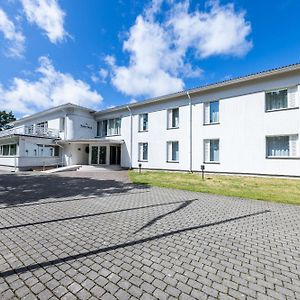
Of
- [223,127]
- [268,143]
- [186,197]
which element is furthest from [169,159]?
[186,197]

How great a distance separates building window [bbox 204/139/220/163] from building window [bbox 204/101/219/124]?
165 centimetres

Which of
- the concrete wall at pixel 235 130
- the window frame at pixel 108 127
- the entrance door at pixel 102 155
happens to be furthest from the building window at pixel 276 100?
the entrance door at pixel 102 155

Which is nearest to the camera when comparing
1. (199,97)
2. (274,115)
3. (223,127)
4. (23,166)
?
(274,115)

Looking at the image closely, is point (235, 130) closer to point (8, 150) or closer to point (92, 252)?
point (92, 252)

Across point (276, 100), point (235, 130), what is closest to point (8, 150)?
point (235, 130)

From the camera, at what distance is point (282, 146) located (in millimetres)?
14094

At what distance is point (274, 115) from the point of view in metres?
14.2

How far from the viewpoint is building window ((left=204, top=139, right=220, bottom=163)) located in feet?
55.5

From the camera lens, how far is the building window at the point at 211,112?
56.0 ft

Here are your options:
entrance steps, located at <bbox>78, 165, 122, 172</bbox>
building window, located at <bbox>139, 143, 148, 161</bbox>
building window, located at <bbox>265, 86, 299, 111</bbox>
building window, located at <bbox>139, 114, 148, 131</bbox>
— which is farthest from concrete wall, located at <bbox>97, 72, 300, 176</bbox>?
entrance steps, located at <bbox>78, 165, 122, 172</bbox>

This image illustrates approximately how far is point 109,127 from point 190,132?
10785mm

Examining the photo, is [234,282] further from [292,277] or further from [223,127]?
[223,127]

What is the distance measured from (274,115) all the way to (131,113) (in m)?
13.3

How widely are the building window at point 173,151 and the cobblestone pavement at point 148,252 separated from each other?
1254cm
